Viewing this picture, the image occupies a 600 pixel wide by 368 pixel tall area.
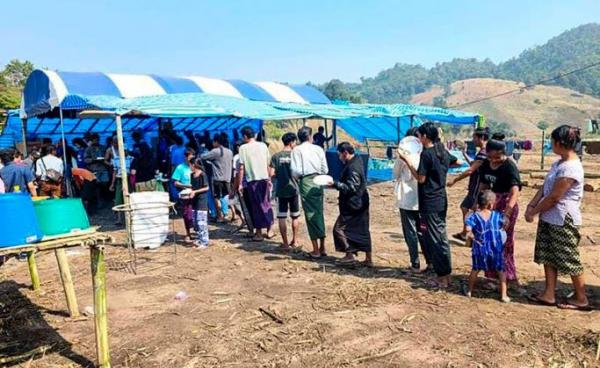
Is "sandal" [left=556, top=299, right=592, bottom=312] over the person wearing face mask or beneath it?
beneath

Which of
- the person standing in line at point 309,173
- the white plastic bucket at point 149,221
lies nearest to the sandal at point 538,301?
the person standing in line at point 309,173

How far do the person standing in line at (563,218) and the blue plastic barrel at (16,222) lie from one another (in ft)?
13.1

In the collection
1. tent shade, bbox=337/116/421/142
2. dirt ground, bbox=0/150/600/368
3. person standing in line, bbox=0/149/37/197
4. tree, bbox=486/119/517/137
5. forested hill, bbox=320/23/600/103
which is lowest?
dirt ground, bbox=0/150/600/368

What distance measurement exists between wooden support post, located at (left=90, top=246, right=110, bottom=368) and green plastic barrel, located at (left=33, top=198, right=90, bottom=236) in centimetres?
21

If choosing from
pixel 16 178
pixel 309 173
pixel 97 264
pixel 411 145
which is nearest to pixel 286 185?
pixel 309 173

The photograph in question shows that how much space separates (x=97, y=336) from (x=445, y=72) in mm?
172967

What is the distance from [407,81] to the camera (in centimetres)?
14238

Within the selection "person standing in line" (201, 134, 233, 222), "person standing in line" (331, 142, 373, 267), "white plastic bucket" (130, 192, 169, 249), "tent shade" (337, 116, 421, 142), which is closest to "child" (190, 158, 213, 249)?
"white plastic bucket" (130, 192, 169, 249)

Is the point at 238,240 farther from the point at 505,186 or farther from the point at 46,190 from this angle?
the point at 505,186

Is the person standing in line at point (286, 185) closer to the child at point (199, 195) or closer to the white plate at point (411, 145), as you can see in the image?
the child at point (199, 195)

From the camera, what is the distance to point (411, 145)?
5.10 m

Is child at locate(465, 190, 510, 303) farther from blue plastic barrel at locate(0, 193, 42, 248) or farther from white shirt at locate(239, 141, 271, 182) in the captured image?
blue plastic barrel at locate(0, 193, 42, 248)

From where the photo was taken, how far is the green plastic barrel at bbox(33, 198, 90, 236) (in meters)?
3.03

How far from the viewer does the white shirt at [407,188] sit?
516 centimetres
